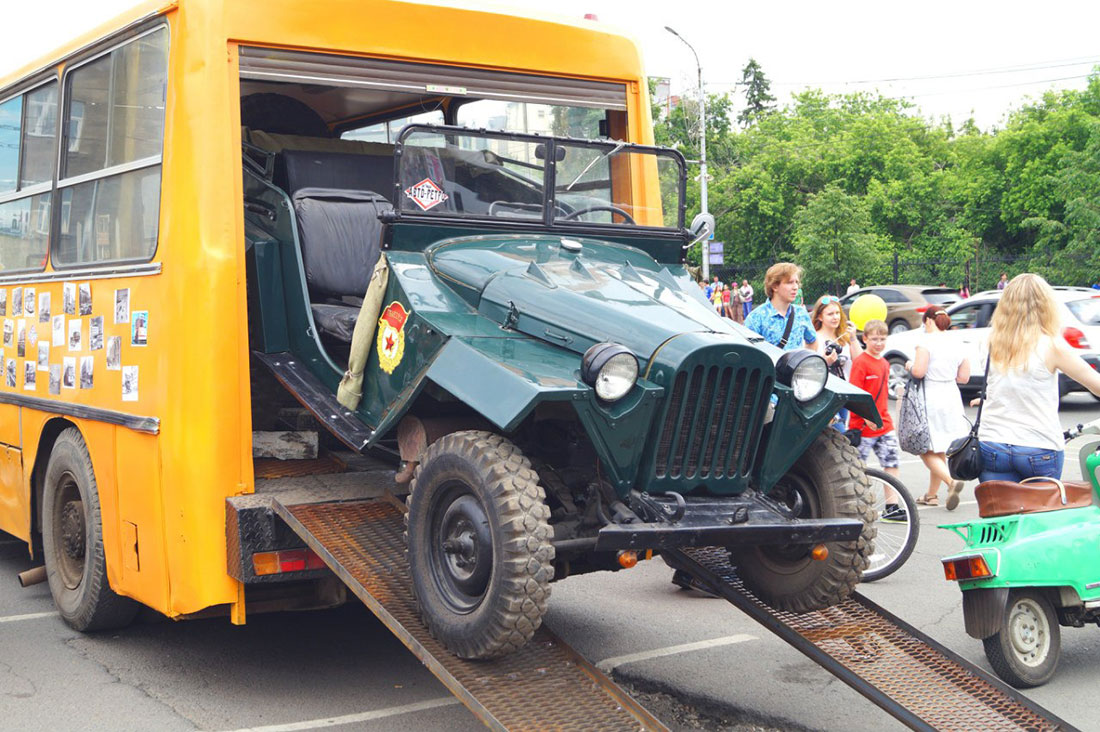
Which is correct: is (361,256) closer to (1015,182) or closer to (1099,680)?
(1099,680)

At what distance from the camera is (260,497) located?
5320 mm

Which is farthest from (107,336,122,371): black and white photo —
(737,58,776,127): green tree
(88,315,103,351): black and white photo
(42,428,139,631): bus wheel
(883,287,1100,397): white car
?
(737,58,776,127): green tree

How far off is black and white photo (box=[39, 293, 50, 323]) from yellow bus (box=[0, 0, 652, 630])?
23 mm

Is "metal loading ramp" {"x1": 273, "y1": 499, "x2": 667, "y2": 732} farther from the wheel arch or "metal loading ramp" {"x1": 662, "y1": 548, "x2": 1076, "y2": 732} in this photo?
the wheel arch

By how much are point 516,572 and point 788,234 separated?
4646 centimetres

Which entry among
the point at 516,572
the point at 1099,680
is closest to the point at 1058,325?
the point at 1099,680

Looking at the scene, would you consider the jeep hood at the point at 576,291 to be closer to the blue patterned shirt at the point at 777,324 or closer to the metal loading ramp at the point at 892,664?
the metal loading ramp at the point at 892,664

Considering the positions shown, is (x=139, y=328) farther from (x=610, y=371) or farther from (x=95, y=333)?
(x=610, y=371)

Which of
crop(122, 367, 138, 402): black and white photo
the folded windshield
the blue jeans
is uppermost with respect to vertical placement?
the folded windshield

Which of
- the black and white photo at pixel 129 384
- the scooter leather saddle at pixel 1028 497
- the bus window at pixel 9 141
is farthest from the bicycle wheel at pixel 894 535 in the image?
the bus window at pixel 9 141

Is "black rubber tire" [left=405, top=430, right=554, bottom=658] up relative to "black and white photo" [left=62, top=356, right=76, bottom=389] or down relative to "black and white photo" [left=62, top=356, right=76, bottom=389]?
down

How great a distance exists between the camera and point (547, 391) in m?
4.09

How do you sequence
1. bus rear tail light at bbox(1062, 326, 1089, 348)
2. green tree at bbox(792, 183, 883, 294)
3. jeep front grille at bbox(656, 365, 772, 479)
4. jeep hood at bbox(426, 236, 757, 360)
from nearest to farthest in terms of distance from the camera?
jeep front grille at bbox(656, 365, 772, 479) < jeep hood at bbox(426, 236, 757, 360) < bus rear tail light at bbox(1062, 326, 1089, 348) < green tree at bbox(792, 183, 883, 294)

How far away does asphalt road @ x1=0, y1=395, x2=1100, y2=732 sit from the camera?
518 cm
